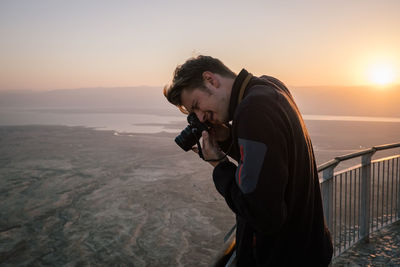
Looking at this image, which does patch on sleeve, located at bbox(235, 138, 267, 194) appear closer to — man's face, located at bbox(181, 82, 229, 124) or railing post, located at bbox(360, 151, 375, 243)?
man's face, located at bbox(181, 82, 229, 124)

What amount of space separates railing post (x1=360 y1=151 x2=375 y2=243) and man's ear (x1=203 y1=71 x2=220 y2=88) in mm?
3331

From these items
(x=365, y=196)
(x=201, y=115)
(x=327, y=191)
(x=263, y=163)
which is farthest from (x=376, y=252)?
(x=263, y=163)

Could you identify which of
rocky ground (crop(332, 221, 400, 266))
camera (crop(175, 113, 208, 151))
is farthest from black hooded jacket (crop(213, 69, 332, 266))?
rocky ground (crop(332, 221, 400, 266))

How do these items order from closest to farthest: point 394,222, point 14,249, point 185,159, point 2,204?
point 394,222 < point 14,249 < point 2,204 < point 185,159

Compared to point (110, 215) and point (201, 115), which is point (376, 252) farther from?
point (110, 215)

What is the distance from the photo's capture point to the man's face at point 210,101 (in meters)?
1.34

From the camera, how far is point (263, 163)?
1.00 meters

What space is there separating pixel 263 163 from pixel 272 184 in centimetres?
8

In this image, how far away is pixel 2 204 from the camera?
10719 millimetres

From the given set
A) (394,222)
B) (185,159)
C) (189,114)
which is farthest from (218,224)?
(185,159)

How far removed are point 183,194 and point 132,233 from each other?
372 centimetres

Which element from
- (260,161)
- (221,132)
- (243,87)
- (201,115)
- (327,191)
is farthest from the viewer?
(327,191)

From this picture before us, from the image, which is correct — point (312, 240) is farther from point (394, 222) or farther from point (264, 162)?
point (394, 222)

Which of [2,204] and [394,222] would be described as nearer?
[394,222]
